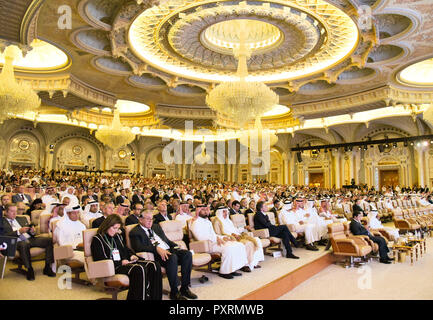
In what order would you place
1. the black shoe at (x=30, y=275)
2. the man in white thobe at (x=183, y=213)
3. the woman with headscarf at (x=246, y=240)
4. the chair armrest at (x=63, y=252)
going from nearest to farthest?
the chair armrest at (x=63, y=252) < the black shoe at (x=30, y=275) < the woman with headscarf at (x=246, y=240) < the man in white thobe at (x=183, y=213)

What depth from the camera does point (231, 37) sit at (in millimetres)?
10898

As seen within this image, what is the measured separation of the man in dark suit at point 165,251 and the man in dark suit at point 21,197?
4533 millimetres

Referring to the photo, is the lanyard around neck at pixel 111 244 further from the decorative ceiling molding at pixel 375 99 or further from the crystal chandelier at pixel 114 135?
the decorative ceiling molding at pixel 375 99

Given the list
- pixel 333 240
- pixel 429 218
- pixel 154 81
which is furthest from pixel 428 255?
pixel 154 81

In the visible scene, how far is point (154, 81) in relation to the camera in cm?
1388

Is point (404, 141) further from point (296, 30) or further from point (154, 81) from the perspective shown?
point (154, 81)

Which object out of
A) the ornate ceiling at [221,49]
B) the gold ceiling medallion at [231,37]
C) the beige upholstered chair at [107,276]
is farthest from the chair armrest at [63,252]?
the gold ceiling medallion at [231,37]

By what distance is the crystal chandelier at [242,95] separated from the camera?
347 inches

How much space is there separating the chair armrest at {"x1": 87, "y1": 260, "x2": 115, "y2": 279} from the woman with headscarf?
2.30 meters

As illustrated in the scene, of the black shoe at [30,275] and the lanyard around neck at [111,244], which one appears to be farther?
the black shoe at [30,275]

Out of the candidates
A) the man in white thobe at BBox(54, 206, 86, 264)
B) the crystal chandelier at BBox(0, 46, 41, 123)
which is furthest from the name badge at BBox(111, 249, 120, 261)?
the crystal chandelier at BBox(0, 46, 41, 123)

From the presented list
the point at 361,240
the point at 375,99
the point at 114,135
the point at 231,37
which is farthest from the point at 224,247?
the point at 375,99

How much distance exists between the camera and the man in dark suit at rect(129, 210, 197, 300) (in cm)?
375

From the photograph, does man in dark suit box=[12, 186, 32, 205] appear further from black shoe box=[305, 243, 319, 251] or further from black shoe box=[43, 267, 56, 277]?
black shoe box=[305, 243, 319, 251]
